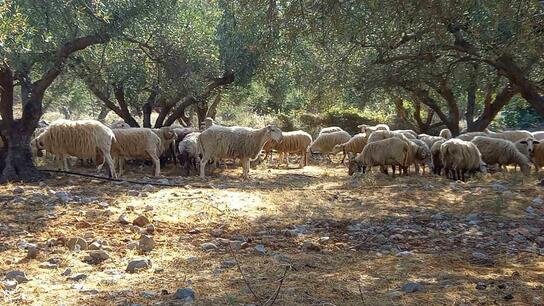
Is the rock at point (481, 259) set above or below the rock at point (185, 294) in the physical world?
below

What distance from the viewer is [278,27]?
7.68 meters

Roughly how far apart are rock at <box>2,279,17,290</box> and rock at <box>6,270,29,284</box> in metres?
0.06

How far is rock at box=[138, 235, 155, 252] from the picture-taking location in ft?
20.1

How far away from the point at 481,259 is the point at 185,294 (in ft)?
10.8

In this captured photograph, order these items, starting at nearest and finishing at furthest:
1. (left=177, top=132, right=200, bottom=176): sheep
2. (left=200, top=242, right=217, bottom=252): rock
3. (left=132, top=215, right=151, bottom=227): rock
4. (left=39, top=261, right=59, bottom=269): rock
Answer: (left=39, top=261, right=59, bottom=269): rock, (left=200, top=242, right=217, bottom=252): rock, (left=132, top=215, right=151, bottom=227): rock, (left=177, top=132, right=200, bottom=176): sheep

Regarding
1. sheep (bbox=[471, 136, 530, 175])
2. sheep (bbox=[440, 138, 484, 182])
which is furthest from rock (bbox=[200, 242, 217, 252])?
sheep (bbox=[471, 136, 530, 175])

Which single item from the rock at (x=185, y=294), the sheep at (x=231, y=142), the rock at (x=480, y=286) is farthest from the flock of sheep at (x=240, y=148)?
the rock at (x=480, y=286)

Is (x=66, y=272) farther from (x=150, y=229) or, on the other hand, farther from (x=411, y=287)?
(x=411, y=287)

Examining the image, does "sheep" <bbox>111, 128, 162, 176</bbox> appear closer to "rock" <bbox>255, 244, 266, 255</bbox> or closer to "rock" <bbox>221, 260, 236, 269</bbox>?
"rock" <bbox>255, 244, 266, 255</bbox>

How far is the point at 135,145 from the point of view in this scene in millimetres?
14633

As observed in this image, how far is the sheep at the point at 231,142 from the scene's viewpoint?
14.5m

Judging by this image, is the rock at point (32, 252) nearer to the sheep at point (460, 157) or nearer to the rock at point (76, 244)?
the rock at point (76, 244)

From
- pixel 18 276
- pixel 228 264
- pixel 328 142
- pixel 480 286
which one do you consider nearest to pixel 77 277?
pixel 18 276

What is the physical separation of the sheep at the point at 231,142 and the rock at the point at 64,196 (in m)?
5.21
